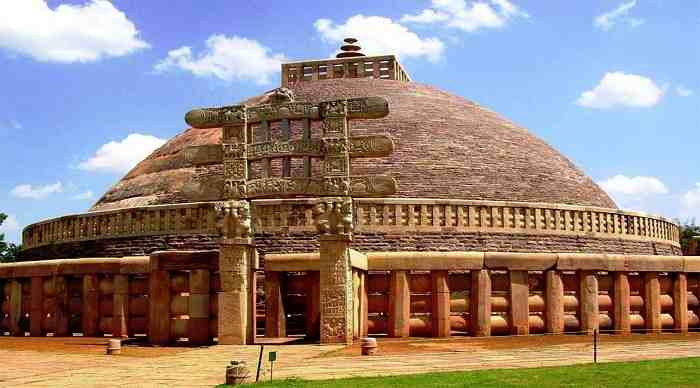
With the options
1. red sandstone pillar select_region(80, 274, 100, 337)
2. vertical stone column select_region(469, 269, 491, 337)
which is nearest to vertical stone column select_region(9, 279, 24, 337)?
red sandstone pillar select_region(80, 274, 100, 337)

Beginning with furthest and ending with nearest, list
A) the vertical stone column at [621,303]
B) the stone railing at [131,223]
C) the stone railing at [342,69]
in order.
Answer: the stone railing at [342,69]
the stone railing at [131,223]
the vertical stone column at [621,303]

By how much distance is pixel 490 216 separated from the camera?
63.8 feet

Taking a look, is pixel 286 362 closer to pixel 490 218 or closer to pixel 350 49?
pixel 490 218

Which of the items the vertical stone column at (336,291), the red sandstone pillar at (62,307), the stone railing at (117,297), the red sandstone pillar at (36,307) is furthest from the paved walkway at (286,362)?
the red sandstone pillar at (36,307)

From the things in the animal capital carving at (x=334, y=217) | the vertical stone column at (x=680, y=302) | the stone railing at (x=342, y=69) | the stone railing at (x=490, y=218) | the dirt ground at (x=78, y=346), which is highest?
the stone railing at (x=342, y=69)

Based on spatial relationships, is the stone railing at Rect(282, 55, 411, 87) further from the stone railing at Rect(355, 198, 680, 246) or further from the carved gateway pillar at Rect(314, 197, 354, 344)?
the carved gateway pillar at Rect(314, 197, 354, 344)

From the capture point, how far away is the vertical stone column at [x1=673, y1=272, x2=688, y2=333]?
50.0ft

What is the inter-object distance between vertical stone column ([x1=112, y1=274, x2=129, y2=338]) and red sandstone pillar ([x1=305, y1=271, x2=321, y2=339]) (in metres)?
3.40

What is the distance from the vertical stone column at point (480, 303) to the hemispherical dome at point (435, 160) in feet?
24.3

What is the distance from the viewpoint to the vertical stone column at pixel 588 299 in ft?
47.4

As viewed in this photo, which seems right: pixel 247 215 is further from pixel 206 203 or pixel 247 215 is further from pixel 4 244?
pixel 4 244

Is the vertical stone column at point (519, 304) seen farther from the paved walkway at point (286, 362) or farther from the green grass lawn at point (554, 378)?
the green grass lawn at point (554, 378)

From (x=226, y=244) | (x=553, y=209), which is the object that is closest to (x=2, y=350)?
(x=226, y=244)

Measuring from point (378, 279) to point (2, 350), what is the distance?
20.1 feet
